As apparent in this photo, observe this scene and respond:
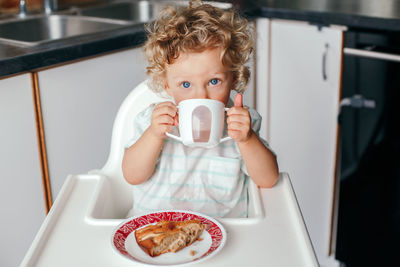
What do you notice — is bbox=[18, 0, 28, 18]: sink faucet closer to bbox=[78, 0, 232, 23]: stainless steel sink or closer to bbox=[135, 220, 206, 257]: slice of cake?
bbox=[78, 0, 232, 23]: stainless steel sink

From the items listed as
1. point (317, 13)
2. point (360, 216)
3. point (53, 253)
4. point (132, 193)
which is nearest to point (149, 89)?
point (132, 193)

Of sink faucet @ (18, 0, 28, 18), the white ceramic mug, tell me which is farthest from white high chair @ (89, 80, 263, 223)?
sink faucet @ (18, 0, 28, 18)

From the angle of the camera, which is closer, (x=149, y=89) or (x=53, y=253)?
(x=53, y=253)

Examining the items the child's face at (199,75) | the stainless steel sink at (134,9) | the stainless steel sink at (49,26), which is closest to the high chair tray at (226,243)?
the child's face at (199,75)

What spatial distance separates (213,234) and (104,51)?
3.13 feet

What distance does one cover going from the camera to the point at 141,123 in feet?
4.06

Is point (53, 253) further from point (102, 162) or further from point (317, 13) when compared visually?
point (317, 13)

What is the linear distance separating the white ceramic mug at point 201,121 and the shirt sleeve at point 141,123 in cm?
27

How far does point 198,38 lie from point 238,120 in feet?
0.68

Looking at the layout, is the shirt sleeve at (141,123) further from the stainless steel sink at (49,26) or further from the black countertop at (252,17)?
the stainless steel sink at (49,26)

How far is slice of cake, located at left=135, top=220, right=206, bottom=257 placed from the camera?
88cm

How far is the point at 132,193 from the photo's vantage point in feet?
4.24

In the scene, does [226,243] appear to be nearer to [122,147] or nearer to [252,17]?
[122,147]

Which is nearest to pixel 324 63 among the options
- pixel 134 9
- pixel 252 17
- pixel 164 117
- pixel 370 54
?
pixel 370 54
